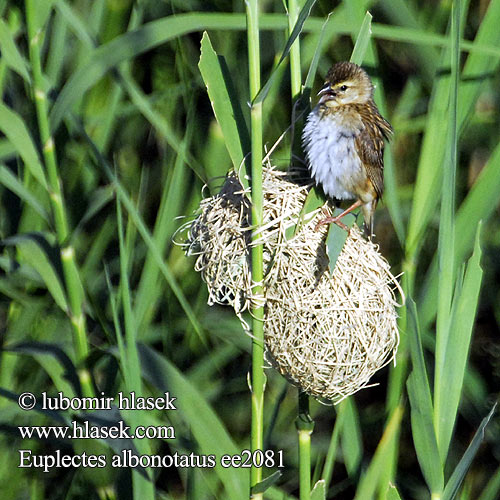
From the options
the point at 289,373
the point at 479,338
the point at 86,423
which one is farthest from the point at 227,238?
the point at 479,338

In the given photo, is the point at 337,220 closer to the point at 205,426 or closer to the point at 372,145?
the point at 372,145

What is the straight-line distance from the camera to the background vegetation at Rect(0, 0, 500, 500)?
5.86ft

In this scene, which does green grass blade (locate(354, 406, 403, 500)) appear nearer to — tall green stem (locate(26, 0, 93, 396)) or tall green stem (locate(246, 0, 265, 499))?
tall green stem (locate(246, 0, 265, 499))

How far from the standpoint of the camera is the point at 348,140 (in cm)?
207

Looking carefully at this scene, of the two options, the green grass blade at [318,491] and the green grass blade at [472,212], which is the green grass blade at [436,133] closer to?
the green grass blade at [472,212]

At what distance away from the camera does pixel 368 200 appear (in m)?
2.02

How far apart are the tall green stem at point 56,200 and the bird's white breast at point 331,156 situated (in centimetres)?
69

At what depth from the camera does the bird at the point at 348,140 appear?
185 centimetres

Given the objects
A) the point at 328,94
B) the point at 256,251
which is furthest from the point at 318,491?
the point at 328,94

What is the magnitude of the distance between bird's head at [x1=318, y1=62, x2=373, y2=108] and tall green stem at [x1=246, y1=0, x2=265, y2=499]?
18.2 inches

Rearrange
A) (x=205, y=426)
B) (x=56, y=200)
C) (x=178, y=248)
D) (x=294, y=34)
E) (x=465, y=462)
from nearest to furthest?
(x=294, y=34) < (x=465, y=462) < (x=205, y=426) < (x=56, y=200) < (x=178, y=248)

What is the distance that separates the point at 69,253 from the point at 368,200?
2.80ft

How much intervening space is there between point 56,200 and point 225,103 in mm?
570

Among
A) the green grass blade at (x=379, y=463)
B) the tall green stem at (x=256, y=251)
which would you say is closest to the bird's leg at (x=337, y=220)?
the tall green stem at (x=256, y=251)
